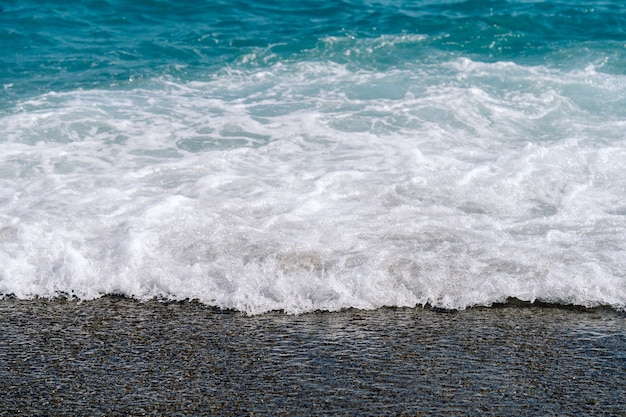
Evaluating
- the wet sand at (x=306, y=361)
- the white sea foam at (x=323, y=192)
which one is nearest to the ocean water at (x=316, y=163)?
the white sea foam at (x=323, y=192)

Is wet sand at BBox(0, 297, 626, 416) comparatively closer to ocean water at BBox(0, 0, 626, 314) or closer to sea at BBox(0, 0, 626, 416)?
sea at BBox(0, 0, 626, 416)

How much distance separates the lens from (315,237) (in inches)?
175

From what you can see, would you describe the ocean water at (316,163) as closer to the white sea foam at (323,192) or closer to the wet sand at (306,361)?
the white sea foam at (323,192)

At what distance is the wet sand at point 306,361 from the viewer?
288 cm

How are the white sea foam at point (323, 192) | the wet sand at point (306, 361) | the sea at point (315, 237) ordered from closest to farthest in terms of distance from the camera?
the wet sand at point (306, 361), the sea at point (315, 237), the white sea foam at point (323, 192)

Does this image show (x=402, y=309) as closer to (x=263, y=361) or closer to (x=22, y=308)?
(x=263, y=361)

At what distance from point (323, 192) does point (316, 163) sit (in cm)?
80

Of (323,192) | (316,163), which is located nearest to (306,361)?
(323,192)

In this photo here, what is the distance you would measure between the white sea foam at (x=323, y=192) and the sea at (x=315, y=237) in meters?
0.02

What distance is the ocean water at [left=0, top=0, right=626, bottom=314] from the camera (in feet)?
13.1

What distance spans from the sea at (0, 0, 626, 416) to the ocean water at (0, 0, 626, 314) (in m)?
0.02

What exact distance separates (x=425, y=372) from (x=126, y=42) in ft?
31.0

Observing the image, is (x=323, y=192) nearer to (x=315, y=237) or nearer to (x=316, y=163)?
(x=316, y=163)

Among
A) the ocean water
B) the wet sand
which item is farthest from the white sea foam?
the wet sand
